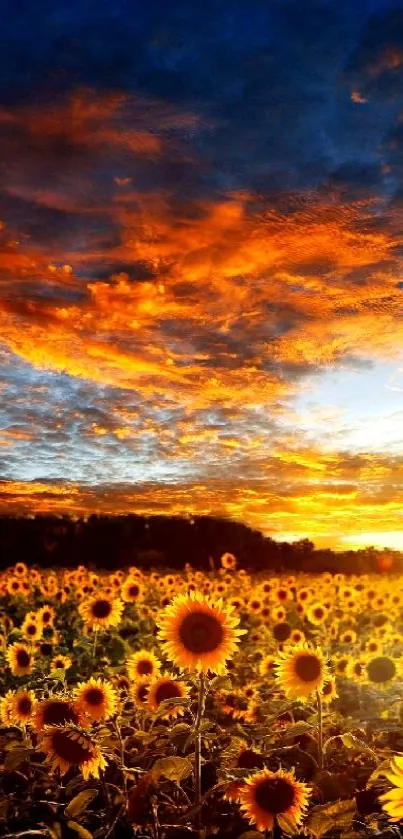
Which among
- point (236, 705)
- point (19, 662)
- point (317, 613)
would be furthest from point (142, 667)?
point (317, 613)

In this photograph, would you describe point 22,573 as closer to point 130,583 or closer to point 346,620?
point 130,583

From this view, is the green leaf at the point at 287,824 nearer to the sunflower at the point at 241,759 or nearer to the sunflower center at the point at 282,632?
the sunflower at the point at 241,759

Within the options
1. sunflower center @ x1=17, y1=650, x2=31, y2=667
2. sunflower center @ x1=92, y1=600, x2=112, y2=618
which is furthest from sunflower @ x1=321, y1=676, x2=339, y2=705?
sunflower center @ x1=92, y1=600, x2=112, y2=618

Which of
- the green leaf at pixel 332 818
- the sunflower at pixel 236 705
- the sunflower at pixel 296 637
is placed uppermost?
the sunflower at pixel 296 637

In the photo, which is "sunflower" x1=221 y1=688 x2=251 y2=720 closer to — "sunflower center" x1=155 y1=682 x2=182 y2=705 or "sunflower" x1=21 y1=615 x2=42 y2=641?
"sunflower center" x1=155 y1=682 x2=182 y2=705

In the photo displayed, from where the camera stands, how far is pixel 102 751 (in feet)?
16.0

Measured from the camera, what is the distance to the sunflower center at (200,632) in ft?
Answer: 17.2

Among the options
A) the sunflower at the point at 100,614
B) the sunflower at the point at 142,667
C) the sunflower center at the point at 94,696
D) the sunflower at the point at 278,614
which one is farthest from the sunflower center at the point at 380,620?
the sunflower center at the point at 94,696

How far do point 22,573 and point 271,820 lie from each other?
14.4 m

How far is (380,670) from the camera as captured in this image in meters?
9.72

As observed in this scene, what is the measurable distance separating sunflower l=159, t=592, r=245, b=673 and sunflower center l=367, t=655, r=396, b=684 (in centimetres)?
499

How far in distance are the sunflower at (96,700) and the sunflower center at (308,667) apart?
1.47 meters

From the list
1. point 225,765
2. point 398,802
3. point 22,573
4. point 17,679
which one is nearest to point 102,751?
point 225,765

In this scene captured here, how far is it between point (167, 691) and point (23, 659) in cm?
359
